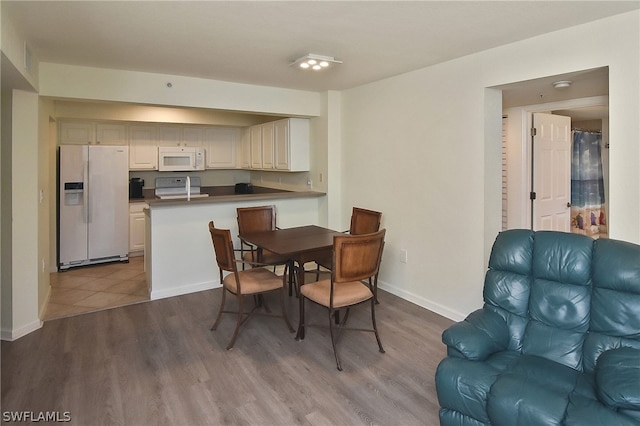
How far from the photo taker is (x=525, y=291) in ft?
7.72

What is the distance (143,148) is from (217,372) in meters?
4.51

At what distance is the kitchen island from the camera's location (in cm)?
425

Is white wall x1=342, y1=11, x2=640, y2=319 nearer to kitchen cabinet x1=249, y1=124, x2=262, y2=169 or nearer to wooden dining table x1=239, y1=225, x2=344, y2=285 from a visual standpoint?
wooden dining table x1=239, y1=225, x2=344, y2=285

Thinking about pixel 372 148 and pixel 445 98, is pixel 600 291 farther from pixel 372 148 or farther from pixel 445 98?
pixel 372 148

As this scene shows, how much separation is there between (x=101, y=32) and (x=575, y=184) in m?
5.46

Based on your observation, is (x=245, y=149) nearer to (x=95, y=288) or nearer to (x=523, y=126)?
(x=95, y=288)

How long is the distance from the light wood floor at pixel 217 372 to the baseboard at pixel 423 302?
0.10 m

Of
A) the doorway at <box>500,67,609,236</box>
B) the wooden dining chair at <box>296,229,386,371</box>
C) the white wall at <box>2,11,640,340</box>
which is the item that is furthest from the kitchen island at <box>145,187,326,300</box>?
the doorway at <box>500,67,609,236</box>

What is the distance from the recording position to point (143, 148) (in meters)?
6.17

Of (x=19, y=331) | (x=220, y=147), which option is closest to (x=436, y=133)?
(x=19, y=331)

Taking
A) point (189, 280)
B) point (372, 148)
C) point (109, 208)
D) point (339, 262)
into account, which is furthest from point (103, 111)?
point (339, 262)

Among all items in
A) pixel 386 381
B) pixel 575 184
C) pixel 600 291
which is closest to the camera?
pixel 600 291

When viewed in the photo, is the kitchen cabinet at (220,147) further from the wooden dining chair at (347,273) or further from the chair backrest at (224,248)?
the wooden dining chair at (347,273)

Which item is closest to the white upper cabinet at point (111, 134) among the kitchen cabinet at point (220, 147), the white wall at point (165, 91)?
the kitchen cabinet at point (220, 147)
